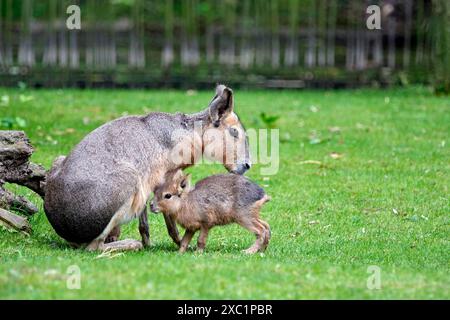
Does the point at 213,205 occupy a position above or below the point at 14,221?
above

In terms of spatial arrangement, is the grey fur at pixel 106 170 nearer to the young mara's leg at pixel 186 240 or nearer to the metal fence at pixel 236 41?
the young mara's leg at pixel 186 240

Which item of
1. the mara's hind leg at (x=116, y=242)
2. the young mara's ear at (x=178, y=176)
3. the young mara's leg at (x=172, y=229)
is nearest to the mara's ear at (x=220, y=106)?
the young mara's ear at (x=178, y=176)

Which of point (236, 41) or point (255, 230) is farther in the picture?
point (236, 41)

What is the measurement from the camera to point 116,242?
8156 mm

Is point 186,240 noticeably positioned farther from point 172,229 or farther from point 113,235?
point 113,235

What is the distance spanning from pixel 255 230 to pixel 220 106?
1195 mm

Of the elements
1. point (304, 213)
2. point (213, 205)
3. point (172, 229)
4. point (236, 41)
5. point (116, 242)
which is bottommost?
point (304, 213)

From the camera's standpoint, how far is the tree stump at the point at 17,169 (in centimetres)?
897

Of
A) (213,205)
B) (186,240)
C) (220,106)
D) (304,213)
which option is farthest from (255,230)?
(304,213)

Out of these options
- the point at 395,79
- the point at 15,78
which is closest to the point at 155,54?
the point at 15,78

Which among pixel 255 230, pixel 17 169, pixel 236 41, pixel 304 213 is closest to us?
pixel 255 230

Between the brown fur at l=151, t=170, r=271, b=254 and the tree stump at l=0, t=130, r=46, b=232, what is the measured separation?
1.72 meters
